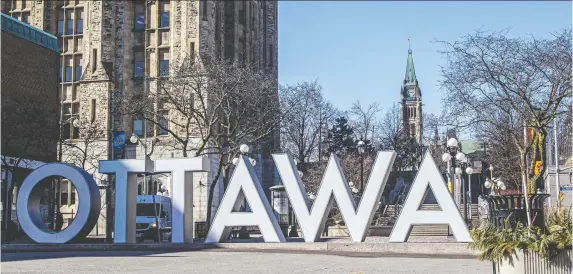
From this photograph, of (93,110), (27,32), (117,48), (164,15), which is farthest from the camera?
(164,15)

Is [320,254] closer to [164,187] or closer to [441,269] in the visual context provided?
[441,269]

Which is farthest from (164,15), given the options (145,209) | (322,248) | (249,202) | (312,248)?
(322,248)

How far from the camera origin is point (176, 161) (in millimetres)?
25203

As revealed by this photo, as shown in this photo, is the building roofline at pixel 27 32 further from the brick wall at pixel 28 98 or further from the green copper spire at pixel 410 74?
the green copper spire at pixel 410 74

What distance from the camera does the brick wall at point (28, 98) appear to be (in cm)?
4178

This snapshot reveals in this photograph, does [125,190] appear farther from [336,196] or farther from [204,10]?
[204,10]

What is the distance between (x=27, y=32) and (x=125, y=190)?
28507 mm

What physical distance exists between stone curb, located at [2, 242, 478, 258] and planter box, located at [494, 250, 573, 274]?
8442mm

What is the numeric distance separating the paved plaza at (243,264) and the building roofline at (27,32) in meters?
30.7

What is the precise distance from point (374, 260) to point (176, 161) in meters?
8.74

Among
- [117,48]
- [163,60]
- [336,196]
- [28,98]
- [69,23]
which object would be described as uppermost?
[69,23]

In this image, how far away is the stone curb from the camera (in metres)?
21.2

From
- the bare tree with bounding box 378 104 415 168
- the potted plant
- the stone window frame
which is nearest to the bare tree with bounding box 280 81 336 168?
the bare tree with bounding box 378 104 415 168

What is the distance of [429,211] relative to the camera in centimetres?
2234
